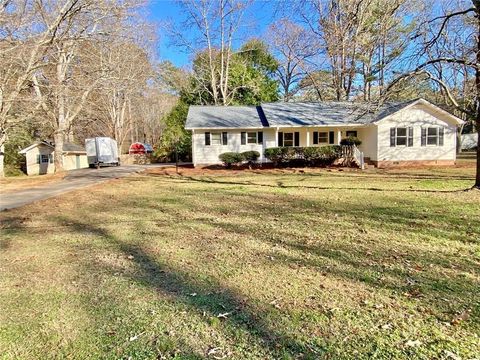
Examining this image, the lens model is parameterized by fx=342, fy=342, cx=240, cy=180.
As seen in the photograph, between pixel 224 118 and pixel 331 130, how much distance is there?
23.7 ft

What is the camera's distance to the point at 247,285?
3883 mm

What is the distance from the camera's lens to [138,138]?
5966cm

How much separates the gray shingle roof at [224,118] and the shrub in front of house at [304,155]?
8.01 ft

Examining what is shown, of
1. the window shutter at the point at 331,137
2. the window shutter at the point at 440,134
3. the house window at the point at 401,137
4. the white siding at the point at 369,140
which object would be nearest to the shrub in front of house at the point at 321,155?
the white siding at the point at 369,140

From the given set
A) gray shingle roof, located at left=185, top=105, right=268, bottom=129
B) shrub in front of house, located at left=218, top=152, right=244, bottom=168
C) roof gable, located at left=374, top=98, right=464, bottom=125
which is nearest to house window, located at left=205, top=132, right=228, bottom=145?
gray shingle roof, located at left=185, top=105, right=268, bottom=129

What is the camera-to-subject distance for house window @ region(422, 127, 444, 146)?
20422 mm

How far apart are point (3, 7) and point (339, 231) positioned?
14642 mm

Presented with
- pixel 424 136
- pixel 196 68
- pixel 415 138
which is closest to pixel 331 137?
pixel 415 138

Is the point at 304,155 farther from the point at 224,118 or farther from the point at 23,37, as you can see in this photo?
the point at 23,37

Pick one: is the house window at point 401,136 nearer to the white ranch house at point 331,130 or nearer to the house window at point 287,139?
the white ranch house at point 331,130

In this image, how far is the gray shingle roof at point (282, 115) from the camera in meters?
21.3

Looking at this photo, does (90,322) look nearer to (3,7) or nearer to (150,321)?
(150,321)

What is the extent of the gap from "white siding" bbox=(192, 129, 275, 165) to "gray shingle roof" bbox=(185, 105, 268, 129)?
0.46m

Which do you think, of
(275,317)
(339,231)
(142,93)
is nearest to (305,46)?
(142,93)
